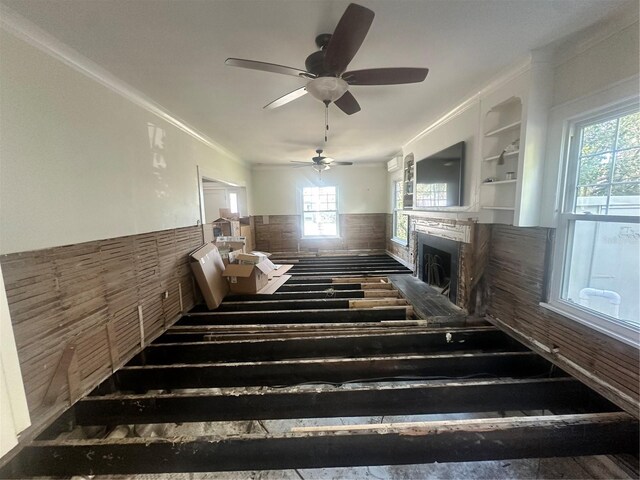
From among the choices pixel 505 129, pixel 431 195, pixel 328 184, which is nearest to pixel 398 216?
pixel 328 184

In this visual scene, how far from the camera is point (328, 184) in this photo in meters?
6.09

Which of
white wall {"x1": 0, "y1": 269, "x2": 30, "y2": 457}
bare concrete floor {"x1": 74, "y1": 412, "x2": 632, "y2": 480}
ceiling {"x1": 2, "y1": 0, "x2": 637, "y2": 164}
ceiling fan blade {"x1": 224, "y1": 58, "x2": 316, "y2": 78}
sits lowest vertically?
bare concrete floor {"x1": 74, "y1": 412, "x2": 632, "y2": 480}

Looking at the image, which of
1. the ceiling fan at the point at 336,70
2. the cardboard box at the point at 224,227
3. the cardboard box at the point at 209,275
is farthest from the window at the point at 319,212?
the ceiling fan at the point at 336,70

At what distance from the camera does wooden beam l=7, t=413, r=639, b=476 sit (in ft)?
3.98

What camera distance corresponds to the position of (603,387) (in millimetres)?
1549

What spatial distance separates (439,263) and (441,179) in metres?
1.15

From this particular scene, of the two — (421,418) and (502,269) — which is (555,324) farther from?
(421,418)

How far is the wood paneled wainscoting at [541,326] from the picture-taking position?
4.84 feet

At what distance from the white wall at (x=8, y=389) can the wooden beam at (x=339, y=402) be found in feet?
3.63

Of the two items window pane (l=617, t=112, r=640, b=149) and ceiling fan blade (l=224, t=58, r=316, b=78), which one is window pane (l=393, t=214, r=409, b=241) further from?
ceiling fan blade (l=224, t=58, r=316, b=78)

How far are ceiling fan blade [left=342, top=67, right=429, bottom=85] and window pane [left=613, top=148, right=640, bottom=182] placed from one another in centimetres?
131

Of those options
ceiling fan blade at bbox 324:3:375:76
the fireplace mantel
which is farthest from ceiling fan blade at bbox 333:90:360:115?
the fireplace mantel

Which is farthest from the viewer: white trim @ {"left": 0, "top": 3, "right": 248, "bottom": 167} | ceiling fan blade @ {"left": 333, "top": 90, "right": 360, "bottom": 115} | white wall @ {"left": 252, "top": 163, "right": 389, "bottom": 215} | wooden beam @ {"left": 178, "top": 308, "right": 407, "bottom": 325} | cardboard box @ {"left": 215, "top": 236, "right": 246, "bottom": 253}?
white wall @ {"left": 252, "top": 163, "right": 389, "bottom": 215}

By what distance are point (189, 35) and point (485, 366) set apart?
3066 mm
